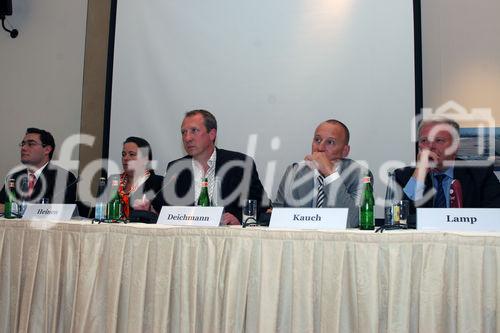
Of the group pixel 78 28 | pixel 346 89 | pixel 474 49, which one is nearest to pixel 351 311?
pixel 346 89

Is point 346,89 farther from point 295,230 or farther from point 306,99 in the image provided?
point 295,230

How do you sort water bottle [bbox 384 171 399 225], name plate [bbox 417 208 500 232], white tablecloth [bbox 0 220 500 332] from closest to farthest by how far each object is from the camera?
white tablecloth [bbox 0 220 500 332] → name plate [bbox 417 208 500 232] → water bottle [bbox 384 171 399 225]

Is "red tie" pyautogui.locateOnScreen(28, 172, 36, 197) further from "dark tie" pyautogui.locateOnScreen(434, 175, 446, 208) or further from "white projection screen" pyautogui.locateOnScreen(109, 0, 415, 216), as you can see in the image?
"dark tie" pyautogui.locateOnScreen(434, 175, 446, 208)

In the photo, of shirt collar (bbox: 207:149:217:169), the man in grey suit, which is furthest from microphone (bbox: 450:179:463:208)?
shirt collar (bbox: 207:149:217:169)

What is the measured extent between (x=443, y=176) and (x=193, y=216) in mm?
1202

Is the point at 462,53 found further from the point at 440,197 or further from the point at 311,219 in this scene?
the point at 311,219

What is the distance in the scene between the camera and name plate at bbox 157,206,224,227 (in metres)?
1.98

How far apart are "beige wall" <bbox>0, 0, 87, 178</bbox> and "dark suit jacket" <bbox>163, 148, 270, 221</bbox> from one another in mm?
1592

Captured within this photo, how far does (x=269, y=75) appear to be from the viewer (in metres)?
3.67

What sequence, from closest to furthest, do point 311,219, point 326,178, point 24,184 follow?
point 311,219, point 326,178, point 24,184

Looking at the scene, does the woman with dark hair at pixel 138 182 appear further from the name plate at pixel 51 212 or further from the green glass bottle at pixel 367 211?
the green glass bottle at pixel 367 211

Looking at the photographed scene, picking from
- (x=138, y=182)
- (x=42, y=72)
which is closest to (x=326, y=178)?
(x=138, y=182)

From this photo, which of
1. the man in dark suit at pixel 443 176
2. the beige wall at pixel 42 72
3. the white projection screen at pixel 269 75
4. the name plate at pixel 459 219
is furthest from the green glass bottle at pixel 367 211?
the beige wall at pixel 42 72

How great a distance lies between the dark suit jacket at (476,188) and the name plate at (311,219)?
30.1 inches
